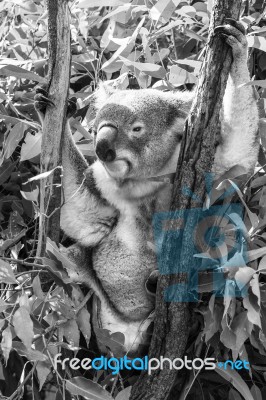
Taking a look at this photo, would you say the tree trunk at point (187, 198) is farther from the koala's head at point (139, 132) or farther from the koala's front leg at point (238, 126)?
the koala's head at point (139, 132)

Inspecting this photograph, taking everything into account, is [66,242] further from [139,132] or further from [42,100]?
[42,100]

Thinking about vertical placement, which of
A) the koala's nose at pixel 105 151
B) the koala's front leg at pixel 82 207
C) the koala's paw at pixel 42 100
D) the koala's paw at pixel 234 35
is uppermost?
the koala's paw at pixel 234 35

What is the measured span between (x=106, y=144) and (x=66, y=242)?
0.74 meters

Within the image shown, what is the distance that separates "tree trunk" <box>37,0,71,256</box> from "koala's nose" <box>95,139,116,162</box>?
0.52 ft

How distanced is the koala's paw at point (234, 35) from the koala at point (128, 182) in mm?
164

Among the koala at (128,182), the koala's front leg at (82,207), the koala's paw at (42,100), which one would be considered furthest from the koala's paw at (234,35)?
the koala's front leg at (82,207)

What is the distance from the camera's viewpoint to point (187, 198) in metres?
2.21

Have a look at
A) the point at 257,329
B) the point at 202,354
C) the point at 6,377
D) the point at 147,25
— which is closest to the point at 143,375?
the point at 202,354

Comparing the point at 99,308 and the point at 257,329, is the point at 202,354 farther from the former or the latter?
the point at 99,308

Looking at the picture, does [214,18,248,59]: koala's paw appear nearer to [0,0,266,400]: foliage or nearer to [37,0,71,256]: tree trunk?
[0,0,266,400]: foliage

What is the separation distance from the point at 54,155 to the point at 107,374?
0.86 meters

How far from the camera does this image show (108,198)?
2730mm

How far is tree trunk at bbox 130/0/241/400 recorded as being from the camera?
2.14 m

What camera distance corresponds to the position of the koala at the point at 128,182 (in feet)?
7.93
